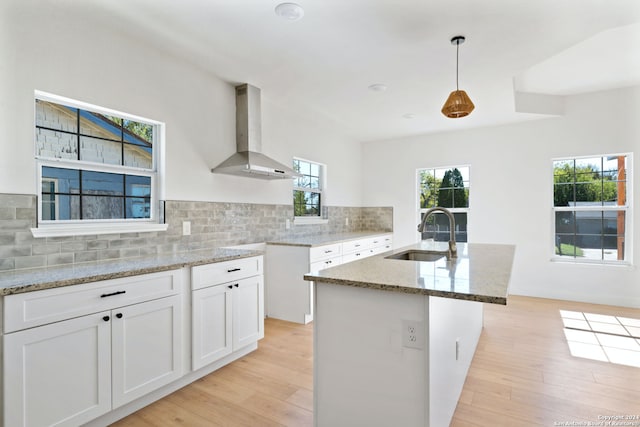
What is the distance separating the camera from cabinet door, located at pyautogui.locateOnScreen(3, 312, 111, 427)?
153cm

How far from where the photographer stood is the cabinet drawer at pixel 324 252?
3.59m

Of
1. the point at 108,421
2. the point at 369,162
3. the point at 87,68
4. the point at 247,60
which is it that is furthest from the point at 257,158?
the point at 369,162

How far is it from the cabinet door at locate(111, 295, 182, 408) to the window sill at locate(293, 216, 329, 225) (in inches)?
94.6

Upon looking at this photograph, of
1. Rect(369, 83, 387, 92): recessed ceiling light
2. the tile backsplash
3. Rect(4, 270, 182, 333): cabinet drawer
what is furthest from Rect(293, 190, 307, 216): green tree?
Rect(4, 270, 182, 333): cabinet drawer

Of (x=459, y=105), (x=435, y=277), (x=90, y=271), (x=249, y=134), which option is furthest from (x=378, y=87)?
(x=90, y=271)

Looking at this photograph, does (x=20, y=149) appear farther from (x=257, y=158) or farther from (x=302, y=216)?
(x=302, y=216)

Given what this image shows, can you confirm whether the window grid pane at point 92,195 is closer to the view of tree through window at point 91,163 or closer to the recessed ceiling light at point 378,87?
the view of tree through window at point 91,163

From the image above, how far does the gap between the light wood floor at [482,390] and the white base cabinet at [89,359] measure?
0.82 feet

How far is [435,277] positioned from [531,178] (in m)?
4.02

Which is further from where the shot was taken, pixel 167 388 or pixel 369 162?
pixel 369 162

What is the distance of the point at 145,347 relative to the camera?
2.04 meters

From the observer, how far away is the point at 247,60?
2887 mm

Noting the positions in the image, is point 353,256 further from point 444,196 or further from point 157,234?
point 157,234

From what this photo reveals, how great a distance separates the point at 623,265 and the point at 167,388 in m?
5.21
